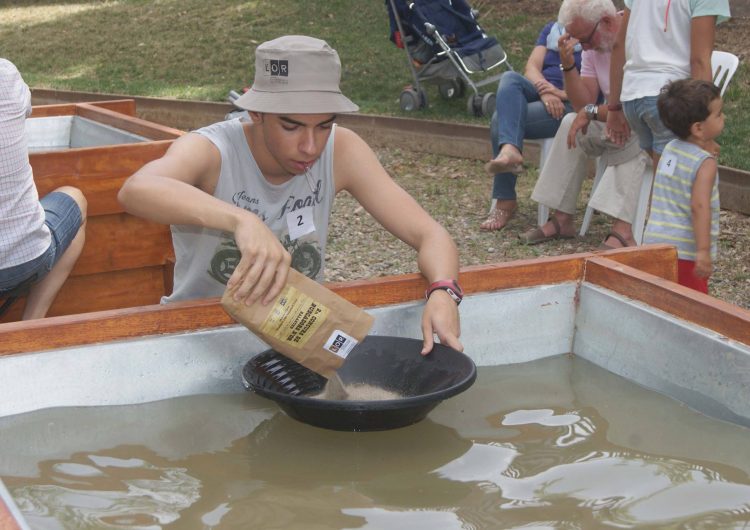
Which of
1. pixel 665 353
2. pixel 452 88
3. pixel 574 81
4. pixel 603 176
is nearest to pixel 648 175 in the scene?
pixel 603 176

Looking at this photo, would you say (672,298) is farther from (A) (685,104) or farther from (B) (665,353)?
(A) (685,104)

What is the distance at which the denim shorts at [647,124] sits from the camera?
15.3 feet

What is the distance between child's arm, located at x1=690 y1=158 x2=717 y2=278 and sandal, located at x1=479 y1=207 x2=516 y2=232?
2204mm

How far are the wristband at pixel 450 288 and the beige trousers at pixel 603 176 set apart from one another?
2.98m

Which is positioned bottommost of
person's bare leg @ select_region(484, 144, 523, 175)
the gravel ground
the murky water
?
the gravel ground

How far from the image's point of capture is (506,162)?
5781 millimetres

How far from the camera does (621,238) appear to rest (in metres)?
5.36

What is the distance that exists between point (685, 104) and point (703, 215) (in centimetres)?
43

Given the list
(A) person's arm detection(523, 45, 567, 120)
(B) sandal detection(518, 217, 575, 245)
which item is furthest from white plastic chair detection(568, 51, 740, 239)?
(A) person's arm detection(523, 45, 567, 120)

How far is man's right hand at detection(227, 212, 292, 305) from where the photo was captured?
214 cm

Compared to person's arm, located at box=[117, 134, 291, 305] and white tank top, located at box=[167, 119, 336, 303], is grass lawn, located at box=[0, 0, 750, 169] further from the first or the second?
person's arm, located at box=[117, 134, 291, 305]

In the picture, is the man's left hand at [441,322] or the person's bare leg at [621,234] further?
the person's bare leg at [621,234]

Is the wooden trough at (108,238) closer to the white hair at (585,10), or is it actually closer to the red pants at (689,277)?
the red pants at (689,277)

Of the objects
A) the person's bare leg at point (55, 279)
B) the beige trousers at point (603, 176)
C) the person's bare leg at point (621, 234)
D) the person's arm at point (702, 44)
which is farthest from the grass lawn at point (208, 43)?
the person's bare leg at point (55, 279)
